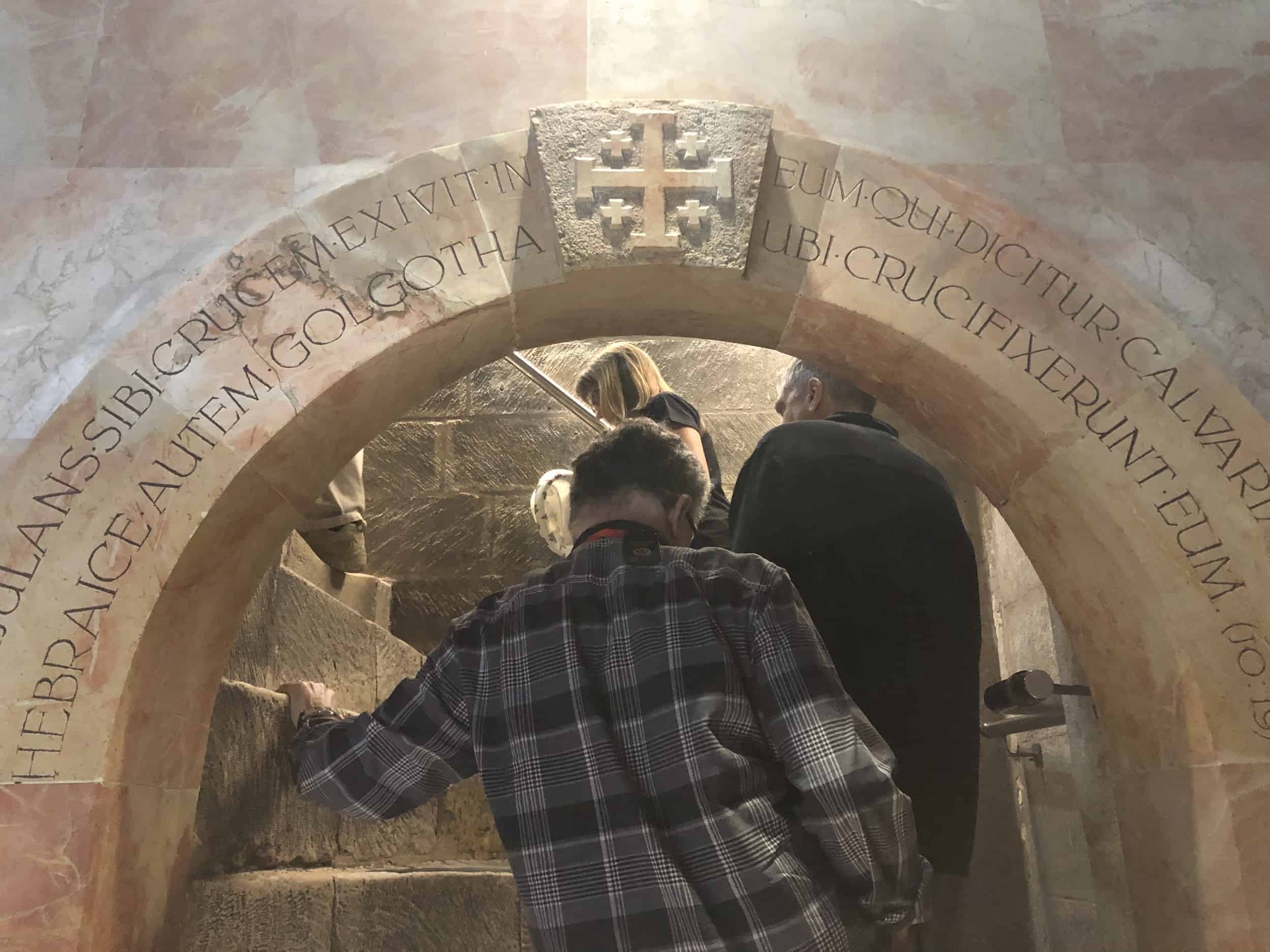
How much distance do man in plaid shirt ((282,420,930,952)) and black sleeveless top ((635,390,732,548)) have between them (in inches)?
34.2

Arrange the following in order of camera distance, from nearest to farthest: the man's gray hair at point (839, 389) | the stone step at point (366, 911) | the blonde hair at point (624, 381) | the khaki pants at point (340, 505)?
1. the stone step at point (366, 911)
2. the man's gray hair at point (839, 389)
3. the blonde hair at point (624, 381)
4. the khaki pants at point (340, 505)

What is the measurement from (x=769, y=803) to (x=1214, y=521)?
0.93 metres

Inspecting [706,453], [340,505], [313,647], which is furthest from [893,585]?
[340,505]

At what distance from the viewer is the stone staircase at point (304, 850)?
1884 millimetres

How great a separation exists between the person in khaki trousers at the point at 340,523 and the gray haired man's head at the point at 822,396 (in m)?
1.49

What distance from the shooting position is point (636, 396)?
112 inches

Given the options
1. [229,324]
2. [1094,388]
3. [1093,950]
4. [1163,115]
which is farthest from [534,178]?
[1093,950]

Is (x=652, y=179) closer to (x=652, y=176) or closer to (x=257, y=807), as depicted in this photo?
(x=652, y=176)

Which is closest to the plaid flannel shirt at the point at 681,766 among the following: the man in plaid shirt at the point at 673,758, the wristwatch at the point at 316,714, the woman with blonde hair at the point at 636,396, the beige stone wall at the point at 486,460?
the man in plaid shirt at the point at 673,758

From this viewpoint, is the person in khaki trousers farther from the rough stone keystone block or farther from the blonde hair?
the rough stone keystone block

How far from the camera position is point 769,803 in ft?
4.40

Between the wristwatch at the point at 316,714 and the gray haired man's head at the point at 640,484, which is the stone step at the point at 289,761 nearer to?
the wristwatch at the point at 316,714

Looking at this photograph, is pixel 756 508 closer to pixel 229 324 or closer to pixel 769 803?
pixel 769 803

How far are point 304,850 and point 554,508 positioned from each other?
1.10 metres
